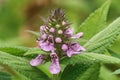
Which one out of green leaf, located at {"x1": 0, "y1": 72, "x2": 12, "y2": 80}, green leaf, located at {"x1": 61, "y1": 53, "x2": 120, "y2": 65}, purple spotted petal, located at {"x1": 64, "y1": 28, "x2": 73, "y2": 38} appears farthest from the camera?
green leaf, located at {"x1": 0, "y1": 72, "x2": 12, "y2": 80}

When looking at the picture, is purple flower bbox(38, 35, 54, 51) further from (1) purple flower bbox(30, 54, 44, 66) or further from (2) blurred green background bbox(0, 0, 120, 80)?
(2) blurred green background bbox(0, 0, 120, 80)

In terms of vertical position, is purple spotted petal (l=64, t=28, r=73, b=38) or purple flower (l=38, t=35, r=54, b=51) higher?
purple spotted petal (l=64, t=28, r=73, b=38)

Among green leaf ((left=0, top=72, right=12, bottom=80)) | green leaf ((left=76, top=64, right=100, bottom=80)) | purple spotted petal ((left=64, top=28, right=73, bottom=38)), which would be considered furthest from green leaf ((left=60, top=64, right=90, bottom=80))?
green leaf ((left=0, top=72, right=12, bottom=80))

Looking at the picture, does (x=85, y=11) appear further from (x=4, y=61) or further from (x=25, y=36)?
(x=4, y=61)

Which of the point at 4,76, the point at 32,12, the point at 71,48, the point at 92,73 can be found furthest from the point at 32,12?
the point at 71,48

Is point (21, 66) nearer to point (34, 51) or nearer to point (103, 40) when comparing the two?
point (34, 51)

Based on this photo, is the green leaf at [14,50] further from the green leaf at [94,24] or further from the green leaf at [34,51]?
the green leaf at [94,24]

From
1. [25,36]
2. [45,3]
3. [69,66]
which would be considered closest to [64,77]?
[69,66]

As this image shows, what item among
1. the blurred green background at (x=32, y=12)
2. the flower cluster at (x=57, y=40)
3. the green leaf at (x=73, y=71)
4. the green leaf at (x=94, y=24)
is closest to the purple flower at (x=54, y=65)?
the flower cluster at (x=57, y=40)
